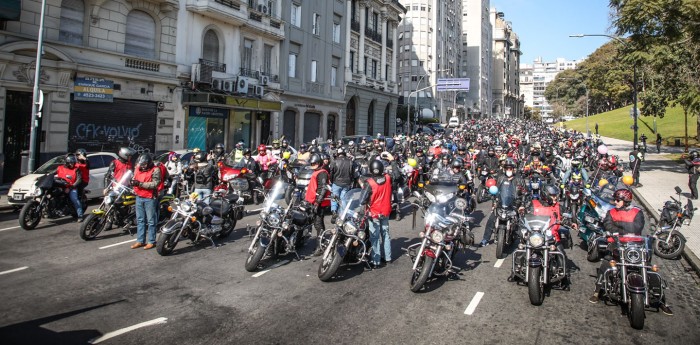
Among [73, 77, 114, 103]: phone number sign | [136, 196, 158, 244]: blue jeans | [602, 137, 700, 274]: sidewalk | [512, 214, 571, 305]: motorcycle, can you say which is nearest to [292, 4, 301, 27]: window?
[73, 77, 114, 103]: phone number sign

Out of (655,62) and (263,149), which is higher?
(655,62)

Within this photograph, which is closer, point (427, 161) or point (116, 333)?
point (116, 333)

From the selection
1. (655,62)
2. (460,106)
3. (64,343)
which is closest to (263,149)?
(64,343)

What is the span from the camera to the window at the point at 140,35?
65.8 ft

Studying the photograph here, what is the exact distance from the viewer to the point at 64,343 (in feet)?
15.2

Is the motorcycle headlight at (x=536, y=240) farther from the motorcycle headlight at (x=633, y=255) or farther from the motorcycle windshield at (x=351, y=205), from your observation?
the motorcycle windshield at (x=351, y=205)

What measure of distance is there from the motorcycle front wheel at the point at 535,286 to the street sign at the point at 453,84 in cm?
5194

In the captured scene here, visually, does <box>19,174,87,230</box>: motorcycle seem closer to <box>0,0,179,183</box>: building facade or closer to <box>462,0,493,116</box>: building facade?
<box>0,0,179,183</box>: building facade

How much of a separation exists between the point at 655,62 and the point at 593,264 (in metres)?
15.1

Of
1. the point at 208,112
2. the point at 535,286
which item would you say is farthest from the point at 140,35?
the point at 535,286

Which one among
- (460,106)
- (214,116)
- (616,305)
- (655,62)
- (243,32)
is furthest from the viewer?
(460,106)

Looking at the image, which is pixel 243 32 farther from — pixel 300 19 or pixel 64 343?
pixel 64 343

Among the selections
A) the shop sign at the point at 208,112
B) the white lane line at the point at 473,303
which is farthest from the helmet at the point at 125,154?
the shop sign at the point at 208,112

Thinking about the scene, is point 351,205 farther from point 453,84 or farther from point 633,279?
point 453,84
